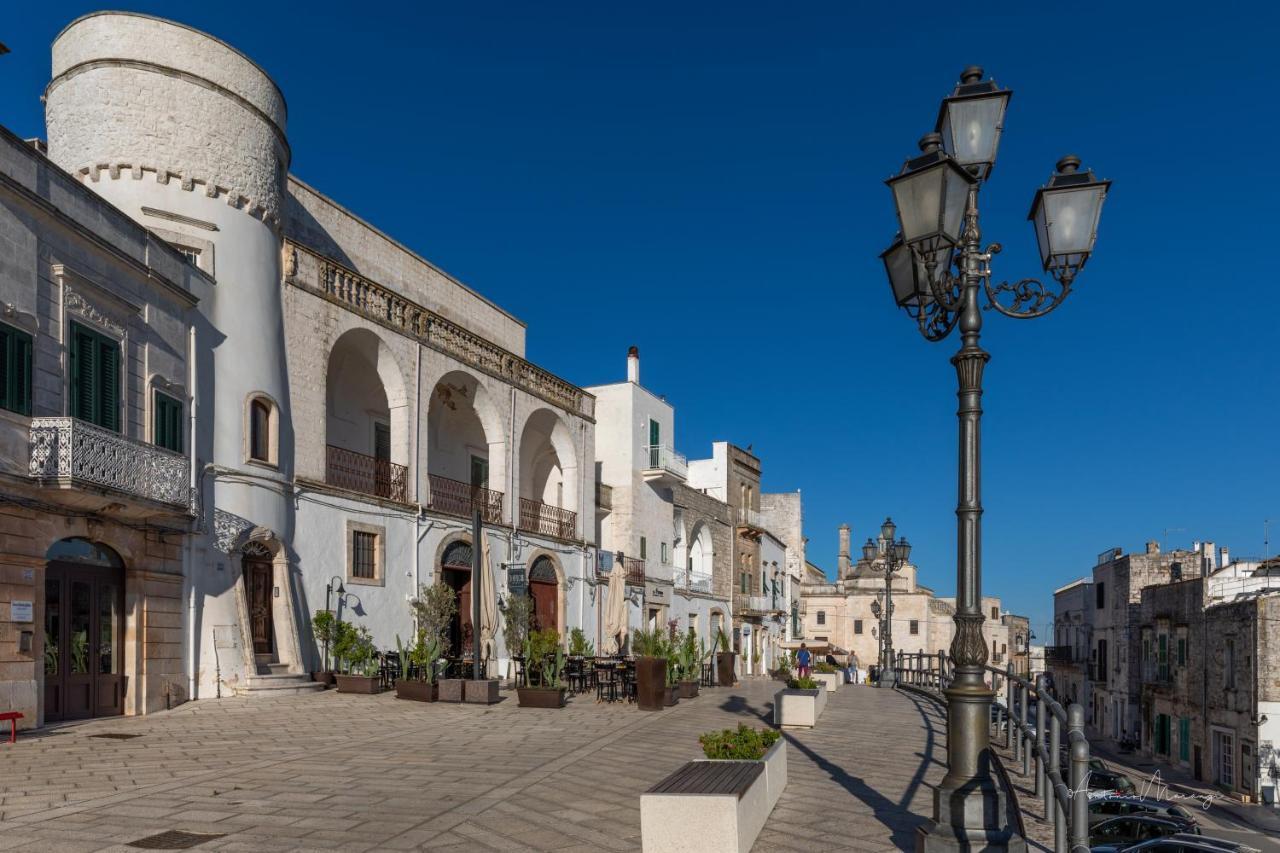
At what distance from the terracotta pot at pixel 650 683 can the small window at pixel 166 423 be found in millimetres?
8862

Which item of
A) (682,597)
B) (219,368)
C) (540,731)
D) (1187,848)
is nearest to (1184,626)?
(682,597)

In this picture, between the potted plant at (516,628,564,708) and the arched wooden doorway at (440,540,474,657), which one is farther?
the arched wooden doorway at (440,540,474,657)

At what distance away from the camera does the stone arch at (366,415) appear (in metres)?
22.4

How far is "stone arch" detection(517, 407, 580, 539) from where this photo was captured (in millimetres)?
29688

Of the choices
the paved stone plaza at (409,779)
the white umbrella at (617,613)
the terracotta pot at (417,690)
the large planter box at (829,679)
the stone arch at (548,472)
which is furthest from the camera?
the stone arch at (548,472)

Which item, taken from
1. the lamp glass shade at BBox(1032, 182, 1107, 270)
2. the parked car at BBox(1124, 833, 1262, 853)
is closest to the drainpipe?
the lamp glass shade at BBox(1032, 182, 1107, 270)

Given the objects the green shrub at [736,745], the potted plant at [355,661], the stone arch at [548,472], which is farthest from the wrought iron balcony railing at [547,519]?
the green shrub at [736,745]

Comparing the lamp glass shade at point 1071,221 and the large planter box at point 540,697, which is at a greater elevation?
the lamp glass shade at point 1071,221

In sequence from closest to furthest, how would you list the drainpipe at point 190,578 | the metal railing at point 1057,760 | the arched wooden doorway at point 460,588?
the metal railing at point 1057,760
the drainpipe at point 190,578
the arched wooden doorway at point 460,588

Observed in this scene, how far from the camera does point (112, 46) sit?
58.6 ft

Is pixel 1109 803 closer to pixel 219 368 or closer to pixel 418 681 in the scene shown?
pixel 418 681

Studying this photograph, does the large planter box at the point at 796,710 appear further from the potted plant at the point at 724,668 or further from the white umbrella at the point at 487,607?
the potted plant at the point at 724,668

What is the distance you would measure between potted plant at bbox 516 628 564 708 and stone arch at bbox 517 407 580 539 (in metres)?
9.85

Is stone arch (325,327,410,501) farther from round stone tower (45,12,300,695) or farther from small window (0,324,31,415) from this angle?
small window (0,324,31,415)
